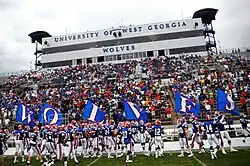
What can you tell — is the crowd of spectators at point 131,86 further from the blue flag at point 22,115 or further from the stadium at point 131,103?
the blue flag at point 22,115

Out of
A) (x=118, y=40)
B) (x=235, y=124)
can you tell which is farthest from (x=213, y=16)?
(x=235, y=124)

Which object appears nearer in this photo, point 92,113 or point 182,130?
point 182,130

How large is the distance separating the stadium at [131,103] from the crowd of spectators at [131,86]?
12 centimetres

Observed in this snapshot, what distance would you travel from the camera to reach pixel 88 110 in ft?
60.5

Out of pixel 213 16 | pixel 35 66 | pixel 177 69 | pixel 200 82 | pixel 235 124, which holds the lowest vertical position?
pixel 235 124

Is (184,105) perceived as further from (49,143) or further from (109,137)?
(49,143)

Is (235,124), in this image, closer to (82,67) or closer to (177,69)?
(177,69)

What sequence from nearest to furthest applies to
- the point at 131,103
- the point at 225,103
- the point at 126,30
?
the point at 225,103 → the point at 131,103 → the point at 126,30

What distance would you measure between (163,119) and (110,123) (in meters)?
8.03

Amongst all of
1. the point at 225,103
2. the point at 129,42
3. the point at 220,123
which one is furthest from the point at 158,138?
the point at 129,42

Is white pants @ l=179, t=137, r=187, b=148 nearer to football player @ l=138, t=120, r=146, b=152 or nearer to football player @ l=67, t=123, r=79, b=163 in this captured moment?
football player @ l=138, t=120, r=146, b=152

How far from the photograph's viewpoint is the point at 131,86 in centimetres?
3083

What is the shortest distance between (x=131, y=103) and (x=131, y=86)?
488 inches

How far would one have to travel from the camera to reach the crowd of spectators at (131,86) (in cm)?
2575
